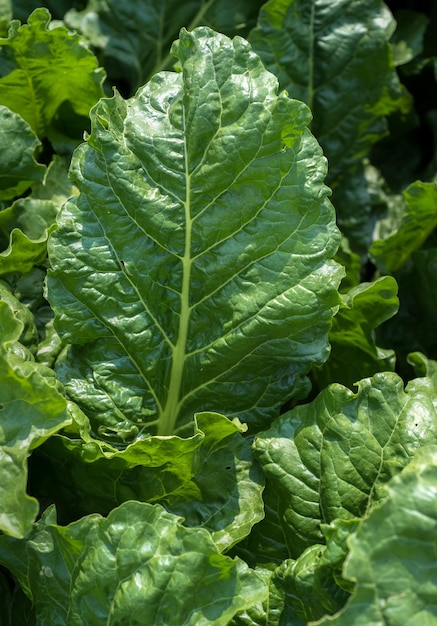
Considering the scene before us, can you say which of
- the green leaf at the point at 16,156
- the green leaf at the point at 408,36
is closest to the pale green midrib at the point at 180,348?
the green leaf at the point at 16,156

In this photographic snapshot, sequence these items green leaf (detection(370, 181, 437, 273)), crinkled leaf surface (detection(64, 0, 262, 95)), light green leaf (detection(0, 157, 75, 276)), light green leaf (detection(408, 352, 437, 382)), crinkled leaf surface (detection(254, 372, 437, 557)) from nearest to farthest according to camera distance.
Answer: crinkled leaf surface (detection(254, 372, 437, 557)) → light green leaf (detection(0, 157, 75, 276)) → light green leaf (detection(408, 352, 437, 382)) → green leaf (detection(370, 181, 437, 273)) → crinkled leaf surface (detection(64, 0, 262, 95))

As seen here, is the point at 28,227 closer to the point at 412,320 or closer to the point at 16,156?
the point at 16,156

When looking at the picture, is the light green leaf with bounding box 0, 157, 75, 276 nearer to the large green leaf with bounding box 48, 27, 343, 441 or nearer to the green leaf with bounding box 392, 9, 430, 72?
the large green leaf with bounding box 48, 27, 343, 441

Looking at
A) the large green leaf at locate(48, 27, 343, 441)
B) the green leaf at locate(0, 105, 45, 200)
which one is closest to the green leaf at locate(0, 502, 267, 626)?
the large green leaf at locate(48, 27, 343, 441)

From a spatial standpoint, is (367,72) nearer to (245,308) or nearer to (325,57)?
(325,57)

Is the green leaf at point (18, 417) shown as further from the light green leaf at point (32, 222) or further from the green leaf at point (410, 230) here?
the green leaf at point (410, 230)

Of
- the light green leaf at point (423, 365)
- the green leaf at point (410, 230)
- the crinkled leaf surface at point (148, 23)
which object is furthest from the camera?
the crinkled leaf surface at point (148, 23)
